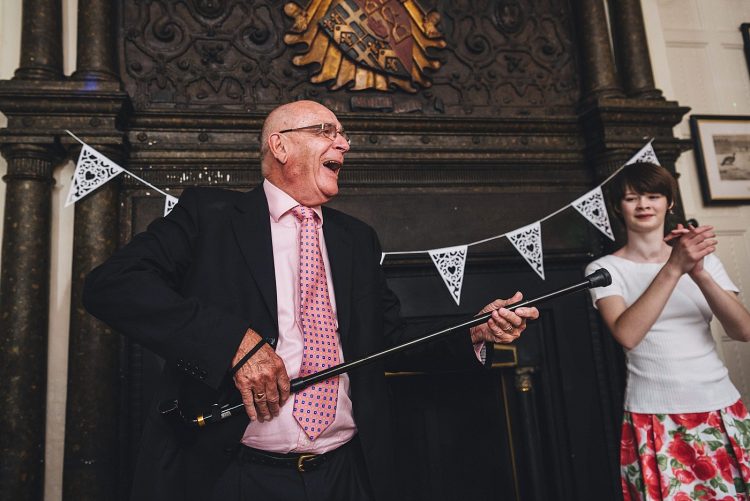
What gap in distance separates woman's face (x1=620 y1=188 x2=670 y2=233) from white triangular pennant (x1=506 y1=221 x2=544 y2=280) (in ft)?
1.95

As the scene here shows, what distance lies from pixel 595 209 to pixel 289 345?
5.39 feet

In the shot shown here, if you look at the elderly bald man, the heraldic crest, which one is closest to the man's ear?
the elderly bald man

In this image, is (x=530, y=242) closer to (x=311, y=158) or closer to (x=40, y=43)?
(x=311, y=158)

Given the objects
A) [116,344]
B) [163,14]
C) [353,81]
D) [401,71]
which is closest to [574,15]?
[401,71]

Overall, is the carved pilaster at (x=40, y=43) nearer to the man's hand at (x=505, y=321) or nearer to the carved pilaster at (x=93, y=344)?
the carved pilaster at (x=93, y=344)

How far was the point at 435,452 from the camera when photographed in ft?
7.27

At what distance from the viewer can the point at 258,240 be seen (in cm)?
129

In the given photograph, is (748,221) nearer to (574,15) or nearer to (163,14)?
(574,15)

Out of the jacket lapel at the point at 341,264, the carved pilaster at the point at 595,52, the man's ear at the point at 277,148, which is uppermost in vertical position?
the carved pilaster at the point at 595,52

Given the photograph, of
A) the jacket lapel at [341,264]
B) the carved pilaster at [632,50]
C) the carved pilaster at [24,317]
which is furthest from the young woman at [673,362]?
the carved pilaster at [24,317]

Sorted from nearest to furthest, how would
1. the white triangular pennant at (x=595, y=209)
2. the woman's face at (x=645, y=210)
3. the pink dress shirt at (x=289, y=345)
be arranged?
the pink dress shirt at (x=289, y=345) < the woman's face at (x=645, y=210) < the white triangular pennant at (x=595, y=209)

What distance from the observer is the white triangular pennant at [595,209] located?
7.61 feet

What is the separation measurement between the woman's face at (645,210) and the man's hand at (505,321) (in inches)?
26.0

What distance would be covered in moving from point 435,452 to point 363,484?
1.05 metres
